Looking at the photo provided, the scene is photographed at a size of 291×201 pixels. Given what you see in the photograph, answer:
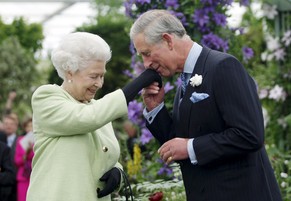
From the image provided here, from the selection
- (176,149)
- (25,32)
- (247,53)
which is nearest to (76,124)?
(176,149)

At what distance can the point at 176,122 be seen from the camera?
3473 millimetres

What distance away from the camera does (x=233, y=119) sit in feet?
9.99

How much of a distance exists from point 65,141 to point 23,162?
510 cm

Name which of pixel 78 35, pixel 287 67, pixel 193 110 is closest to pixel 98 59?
pixel 78 35

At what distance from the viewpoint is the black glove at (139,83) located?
3.23 metres

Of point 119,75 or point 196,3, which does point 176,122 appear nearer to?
point 196,3

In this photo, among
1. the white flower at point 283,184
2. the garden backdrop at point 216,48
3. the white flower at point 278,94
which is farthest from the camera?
the white flower at point 278,94

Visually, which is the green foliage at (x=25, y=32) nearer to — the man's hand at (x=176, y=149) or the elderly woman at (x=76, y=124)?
the elderly woman at (x=76, y=124)

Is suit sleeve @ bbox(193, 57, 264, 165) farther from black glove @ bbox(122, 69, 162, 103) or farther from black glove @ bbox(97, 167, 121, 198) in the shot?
black glove @ bbox(97, 167, 121, 198)

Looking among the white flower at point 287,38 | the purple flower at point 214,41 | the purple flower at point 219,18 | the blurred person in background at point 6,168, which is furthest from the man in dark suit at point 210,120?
the white flower at point 287,38

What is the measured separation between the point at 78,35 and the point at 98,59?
0.47ft

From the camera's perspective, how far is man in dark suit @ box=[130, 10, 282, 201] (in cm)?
306

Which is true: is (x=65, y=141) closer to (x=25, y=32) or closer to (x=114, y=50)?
(x=114, y=50)

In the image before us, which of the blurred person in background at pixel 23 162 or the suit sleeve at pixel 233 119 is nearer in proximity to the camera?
the suit sleeve at pixel 233 119
